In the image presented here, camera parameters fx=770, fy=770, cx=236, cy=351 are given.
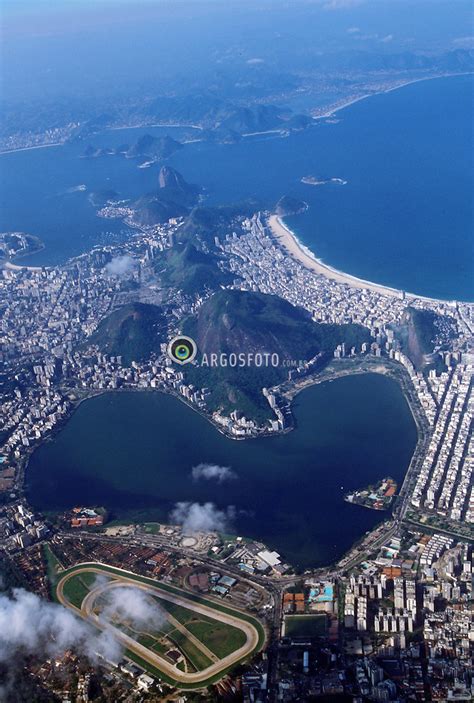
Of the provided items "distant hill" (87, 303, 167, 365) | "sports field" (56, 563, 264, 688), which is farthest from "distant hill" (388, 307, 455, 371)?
"sports field" (56, 563, 264, 688)

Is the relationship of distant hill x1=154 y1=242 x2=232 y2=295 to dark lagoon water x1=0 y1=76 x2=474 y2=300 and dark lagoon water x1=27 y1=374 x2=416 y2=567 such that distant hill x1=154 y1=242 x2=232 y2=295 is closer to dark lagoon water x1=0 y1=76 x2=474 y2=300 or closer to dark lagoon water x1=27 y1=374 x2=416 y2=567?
dark lagoon water x1=0 y1=76 x2=474 y2=300

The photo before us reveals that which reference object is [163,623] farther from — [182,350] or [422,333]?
[422,333]

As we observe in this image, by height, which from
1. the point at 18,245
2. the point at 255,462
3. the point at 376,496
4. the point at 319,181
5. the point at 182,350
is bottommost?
the point at 376,496

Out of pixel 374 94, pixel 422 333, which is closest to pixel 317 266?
pixel 422 333

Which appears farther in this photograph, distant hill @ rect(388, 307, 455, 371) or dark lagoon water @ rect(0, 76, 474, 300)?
dark lagoon water @ rect(0, 76, 474, 300)

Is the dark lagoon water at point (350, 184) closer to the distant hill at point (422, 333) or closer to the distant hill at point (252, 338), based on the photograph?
the distant hill at point (422, 333)

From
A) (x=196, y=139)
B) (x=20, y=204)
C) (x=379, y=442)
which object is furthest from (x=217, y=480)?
(x=196, y=139)

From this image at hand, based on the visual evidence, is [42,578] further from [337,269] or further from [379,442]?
[337,269]
